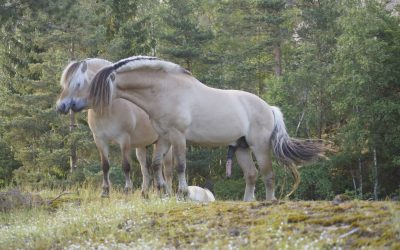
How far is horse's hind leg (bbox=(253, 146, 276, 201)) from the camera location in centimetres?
935

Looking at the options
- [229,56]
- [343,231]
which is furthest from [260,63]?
[343,231]

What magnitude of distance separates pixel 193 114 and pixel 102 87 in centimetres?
139

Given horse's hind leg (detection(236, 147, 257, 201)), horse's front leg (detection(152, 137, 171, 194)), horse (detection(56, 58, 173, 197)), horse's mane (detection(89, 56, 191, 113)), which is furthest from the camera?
horse's hind leg (detection(236, 147, 257, 201))

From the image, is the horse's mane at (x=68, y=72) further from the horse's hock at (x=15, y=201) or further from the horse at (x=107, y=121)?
the horse's hock at (x=15, y=201)

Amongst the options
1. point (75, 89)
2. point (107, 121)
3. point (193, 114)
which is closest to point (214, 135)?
point (193, 114)

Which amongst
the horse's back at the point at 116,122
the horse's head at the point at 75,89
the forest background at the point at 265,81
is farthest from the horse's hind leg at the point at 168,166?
the forest background at the point at 265,81

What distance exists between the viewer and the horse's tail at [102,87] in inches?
333

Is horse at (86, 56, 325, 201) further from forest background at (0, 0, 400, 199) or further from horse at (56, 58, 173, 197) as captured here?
forest background at (0, 0, 400, 199)

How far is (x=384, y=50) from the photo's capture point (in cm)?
3016

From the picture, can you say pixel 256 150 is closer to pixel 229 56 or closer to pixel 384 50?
pixel 384 50

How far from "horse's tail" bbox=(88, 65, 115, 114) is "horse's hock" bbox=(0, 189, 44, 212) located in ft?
5.83

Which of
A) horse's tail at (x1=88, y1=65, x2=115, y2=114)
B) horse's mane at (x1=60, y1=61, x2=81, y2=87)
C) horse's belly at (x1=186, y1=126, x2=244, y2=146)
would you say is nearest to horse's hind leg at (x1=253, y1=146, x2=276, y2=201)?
horse's belly at (x1=186, y1=126, x2=244, y2=146)

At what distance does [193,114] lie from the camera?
867 centimetres

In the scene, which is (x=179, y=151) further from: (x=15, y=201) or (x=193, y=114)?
(x=15, y=201)
